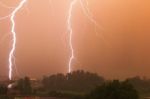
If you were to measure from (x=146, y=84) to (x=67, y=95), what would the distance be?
4.85m

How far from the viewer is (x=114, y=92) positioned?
10.0 meters

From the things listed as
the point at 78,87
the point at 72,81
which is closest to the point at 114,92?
the point at 78,87

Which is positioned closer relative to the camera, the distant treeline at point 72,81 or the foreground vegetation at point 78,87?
the foreground vegetation at point 78,87

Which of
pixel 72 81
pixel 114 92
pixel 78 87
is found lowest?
pixel 114 92

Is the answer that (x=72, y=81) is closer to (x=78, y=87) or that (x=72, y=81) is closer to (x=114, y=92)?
(x=78, y=87)

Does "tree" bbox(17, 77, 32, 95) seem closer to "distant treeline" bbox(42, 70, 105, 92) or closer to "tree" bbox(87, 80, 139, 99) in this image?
"distant treeline" bbox(42, 70, 105, 92)

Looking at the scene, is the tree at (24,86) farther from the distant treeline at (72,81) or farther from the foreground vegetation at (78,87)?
the distant treeline at (72,81)

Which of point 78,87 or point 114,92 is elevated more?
point 78,87

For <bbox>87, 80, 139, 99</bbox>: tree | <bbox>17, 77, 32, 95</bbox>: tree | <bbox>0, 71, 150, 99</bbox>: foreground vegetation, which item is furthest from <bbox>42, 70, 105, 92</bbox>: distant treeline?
<bbox>87, 80, 139, 99</bbox>: tree

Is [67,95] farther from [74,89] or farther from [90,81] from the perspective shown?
[90,81]

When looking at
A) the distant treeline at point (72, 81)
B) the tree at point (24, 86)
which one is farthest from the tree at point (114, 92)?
the distant treeline at point (72, 81)

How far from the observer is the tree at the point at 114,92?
392 inches

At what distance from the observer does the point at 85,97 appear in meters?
10.6

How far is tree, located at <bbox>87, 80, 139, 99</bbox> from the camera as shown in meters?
9.96
